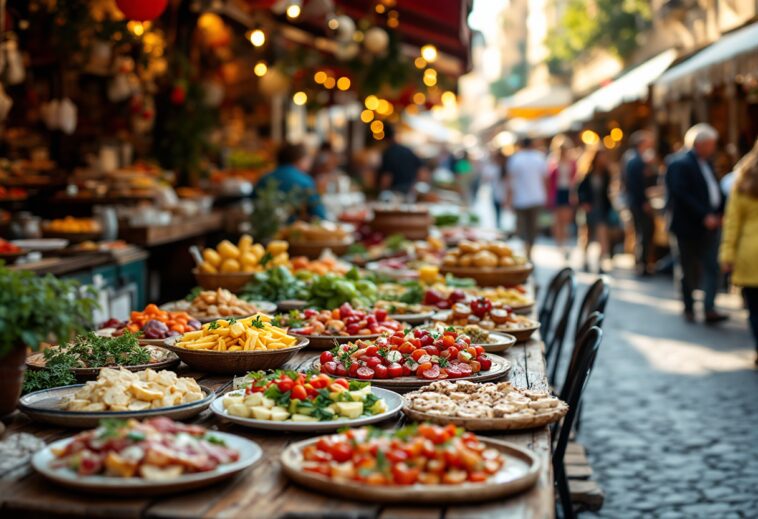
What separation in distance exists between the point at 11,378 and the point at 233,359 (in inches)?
35.2

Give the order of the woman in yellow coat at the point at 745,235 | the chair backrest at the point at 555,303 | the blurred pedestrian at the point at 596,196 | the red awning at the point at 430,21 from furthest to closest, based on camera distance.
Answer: the blurred pedestrian at the point at 596,196 → the red awning at the point at 430,21 → the woman in yellow coat at the point at 745,235 → the chair backrest at the point at 555,303

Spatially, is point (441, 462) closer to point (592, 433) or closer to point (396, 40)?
point (592, 433)

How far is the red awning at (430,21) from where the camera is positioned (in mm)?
11430

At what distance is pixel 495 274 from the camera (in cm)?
651

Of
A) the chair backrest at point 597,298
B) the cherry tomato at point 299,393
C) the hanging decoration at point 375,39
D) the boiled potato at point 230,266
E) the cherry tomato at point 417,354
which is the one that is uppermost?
the hanging decoration at point 375,39

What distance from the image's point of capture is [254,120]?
782 inches

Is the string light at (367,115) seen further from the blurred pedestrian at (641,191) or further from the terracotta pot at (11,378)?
the terracotta pot at (11,378)

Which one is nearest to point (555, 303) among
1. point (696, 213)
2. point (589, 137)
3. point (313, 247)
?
point (313, 247)

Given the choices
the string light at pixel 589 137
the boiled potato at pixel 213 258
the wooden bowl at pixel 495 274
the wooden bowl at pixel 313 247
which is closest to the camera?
the boiled potato at pixel 213 258

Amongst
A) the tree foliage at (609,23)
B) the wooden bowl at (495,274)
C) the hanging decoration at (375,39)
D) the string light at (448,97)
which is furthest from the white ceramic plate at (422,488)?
the tree foliage at (609,23)

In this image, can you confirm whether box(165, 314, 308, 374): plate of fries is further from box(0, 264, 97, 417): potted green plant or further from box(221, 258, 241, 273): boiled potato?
box(221, 258, 241, 273): boiled potato

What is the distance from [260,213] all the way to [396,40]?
5507 mm

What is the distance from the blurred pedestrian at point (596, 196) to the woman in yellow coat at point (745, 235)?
8.59 metres

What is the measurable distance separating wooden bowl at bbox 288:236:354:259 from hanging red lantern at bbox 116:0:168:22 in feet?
7.44
